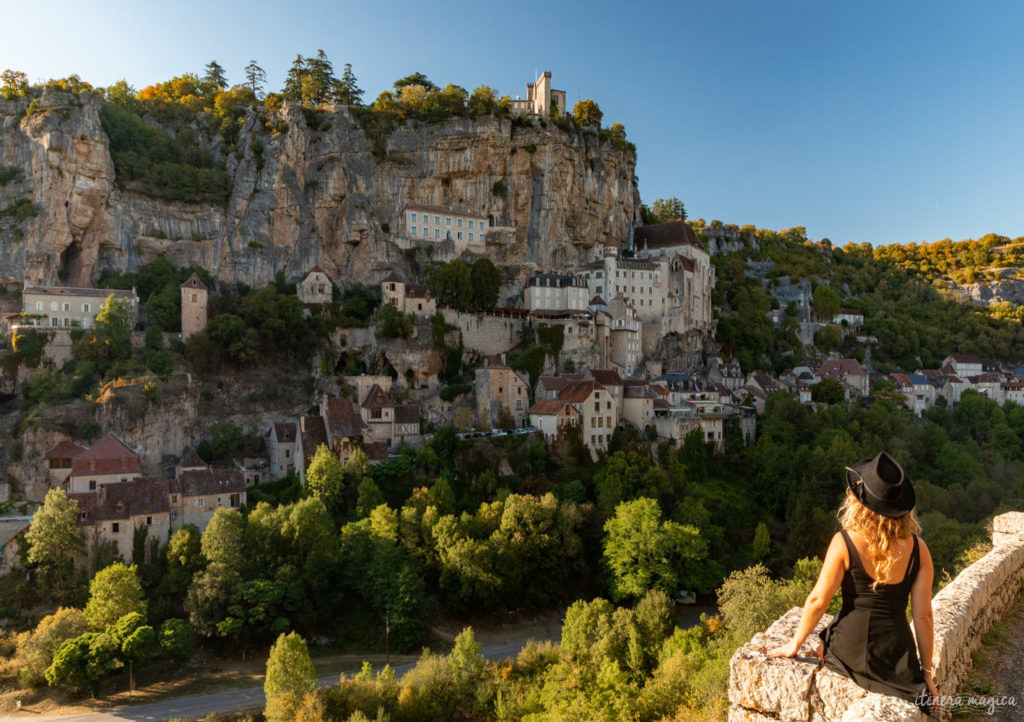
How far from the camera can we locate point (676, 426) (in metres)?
42.6

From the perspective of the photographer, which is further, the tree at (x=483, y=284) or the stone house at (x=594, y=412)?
the tree at (x=483, y=284)

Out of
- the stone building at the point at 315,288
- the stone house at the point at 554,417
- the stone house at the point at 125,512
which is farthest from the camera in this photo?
the stone building at the point at 315,288

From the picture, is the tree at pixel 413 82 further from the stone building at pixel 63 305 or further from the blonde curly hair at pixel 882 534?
the blonde curly hair at pixel 882 534

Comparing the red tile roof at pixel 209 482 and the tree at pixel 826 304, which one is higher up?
the tree at pixel 826 304

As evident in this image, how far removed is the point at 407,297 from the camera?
4691 centimetres

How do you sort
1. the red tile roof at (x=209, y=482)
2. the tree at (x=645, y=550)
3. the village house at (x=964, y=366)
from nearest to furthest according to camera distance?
1. the tree at (x=645, y=550)
2. the red tile roof at (x=209, y=482)
3. the village house at (x=964, y=366)

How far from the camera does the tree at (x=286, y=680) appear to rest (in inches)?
819

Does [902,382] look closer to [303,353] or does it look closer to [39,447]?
[303,353]

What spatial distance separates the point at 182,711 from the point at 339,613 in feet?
26.1

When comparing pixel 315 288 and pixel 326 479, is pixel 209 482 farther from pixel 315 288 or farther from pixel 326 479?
pixel 315 288

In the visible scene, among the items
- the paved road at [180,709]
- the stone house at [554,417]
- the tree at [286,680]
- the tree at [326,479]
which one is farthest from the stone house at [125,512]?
the stone house at [554,417]

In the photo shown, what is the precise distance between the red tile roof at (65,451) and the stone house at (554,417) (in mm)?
25752

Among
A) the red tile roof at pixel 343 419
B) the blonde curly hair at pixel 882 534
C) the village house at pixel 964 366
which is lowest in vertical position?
the red tile roof at pixel 343 419

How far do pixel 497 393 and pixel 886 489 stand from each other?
1498 inches
